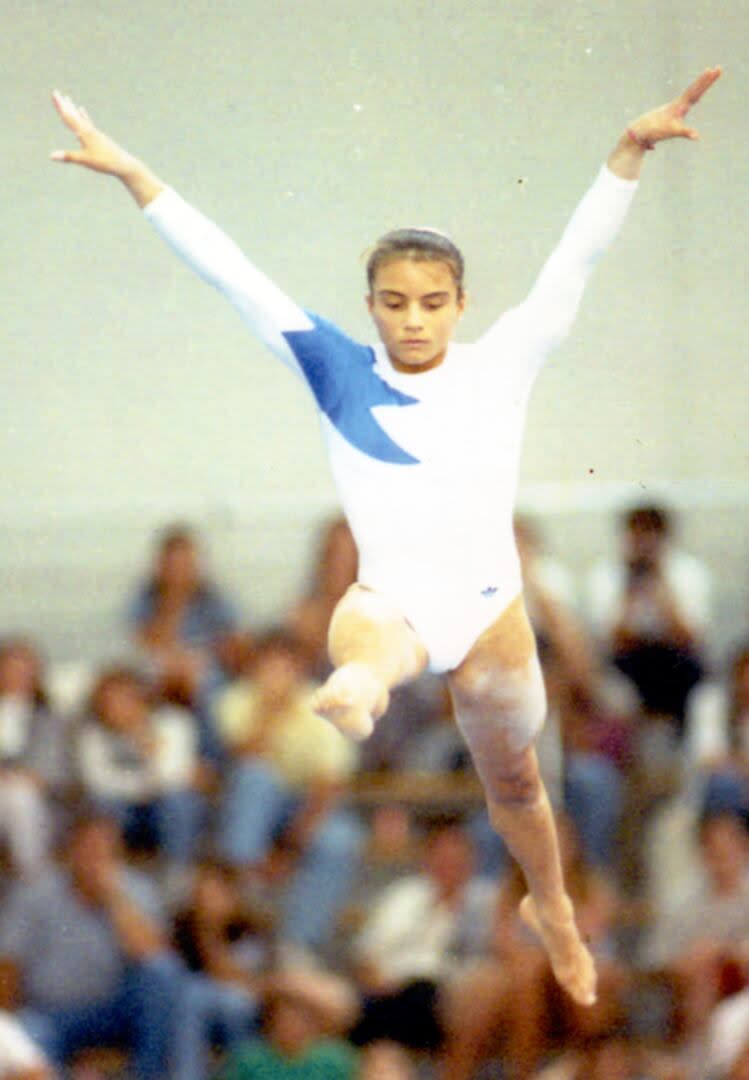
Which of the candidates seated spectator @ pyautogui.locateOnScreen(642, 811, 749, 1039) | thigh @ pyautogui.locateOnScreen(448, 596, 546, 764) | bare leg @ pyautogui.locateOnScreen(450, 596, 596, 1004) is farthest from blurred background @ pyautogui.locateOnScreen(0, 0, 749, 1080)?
thigh @ pyautogui.locateOnScreen(448, 596, 546, 764)

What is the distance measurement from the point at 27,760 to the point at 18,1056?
69 centimetres

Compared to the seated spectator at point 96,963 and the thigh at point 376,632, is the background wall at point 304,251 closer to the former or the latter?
the seated spectator at point 96,963

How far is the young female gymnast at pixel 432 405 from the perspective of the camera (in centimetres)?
385

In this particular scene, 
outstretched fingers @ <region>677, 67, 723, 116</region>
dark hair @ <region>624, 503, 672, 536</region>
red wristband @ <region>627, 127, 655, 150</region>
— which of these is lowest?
dark hair @ <region>624, 503, 672, 536</region>

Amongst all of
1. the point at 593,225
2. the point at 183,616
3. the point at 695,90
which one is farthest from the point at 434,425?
the point at 183,616

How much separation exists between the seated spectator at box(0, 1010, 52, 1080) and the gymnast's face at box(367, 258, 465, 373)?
265 centimetres

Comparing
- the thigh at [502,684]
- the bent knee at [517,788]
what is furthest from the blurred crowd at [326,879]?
the thigh at [502,684]

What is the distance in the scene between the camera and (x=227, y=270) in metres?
3.88

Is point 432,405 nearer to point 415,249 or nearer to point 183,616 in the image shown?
point 415,249

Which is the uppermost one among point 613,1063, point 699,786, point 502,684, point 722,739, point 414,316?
point 414,316

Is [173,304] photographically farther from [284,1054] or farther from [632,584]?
[284,1054]

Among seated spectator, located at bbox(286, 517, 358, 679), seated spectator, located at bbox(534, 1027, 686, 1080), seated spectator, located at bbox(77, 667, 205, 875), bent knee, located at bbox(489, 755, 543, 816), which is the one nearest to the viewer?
bent knee, located at bbox(489, 755, 543, 816)

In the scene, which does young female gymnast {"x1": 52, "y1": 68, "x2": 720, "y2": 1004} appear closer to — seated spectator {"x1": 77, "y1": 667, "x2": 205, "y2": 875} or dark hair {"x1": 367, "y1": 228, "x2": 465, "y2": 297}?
dark hair {"x1": 367, "y1": 228, "x2": 465, "y2": 297}

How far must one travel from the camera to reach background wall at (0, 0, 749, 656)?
17.3 ft
